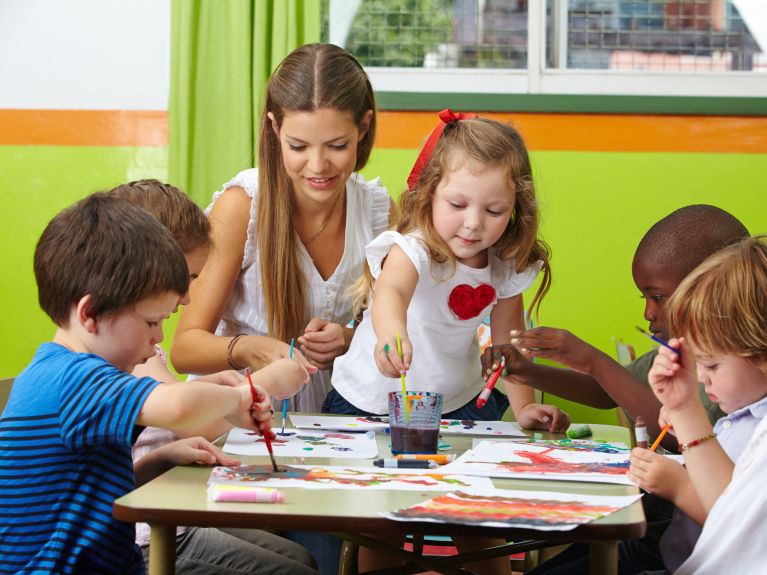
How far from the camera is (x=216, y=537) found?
154 cm

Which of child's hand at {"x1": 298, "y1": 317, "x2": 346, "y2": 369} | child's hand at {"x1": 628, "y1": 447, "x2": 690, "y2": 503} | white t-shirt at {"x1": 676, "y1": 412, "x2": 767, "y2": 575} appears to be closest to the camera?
white t-shirt at {"x1": 676, "y1": 412, "x2": 767, "y2": 575}

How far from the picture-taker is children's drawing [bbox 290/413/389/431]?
5.66 feet

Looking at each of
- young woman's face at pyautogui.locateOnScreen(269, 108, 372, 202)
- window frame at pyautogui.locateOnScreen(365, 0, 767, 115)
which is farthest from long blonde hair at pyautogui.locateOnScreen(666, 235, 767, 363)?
window frame at pyautogui.locateOnScreen(365, 0, 767, 115)

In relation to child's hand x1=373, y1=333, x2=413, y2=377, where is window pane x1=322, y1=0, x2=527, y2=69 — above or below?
above

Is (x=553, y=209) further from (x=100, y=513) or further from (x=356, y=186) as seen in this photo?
(x=100, y=513)

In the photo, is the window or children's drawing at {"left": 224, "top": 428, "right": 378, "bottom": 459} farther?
the window

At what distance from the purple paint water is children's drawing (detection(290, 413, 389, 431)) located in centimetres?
26

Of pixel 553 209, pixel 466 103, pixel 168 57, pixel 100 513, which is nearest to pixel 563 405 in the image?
pixel 553 209

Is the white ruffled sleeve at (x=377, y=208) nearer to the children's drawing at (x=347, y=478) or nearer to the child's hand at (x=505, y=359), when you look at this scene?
the child's hand at (x=505, y=359)

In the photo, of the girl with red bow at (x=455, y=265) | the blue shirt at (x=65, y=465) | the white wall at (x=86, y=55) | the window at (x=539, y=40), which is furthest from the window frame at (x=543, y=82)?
the blue shirt at (x=65, y=465)

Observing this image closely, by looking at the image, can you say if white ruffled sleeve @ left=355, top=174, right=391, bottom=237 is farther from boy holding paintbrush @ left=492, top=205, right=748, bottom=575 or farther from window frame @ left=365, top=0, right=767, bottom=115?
window frame @ left=365, top=0, right=767, bottom=115

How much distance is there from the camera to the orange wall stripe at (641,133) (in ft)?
11.4

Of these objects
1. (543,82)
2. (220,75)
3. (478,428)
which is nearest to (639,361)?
(478,428)

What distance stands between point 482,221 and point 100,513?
94cm
